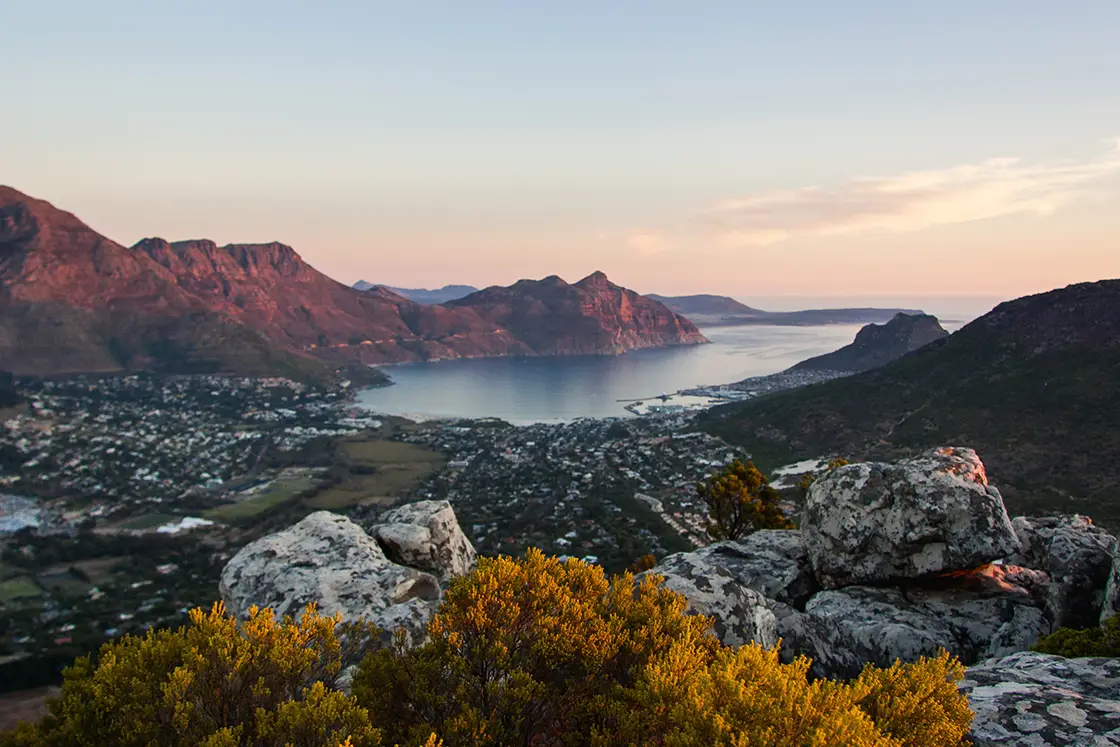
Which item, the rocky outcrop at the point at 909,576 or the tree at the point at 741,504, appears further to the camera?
the tree at the point at 741,504

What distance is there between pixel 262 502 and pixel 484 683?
85.8 m

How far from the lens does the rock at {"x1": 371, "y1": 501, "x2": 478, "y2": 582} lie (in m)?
17.8

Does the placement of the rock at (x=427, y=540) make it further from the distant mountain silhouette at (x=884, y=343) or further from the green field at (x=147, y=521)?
the distant mountain silhouette at (x=884, y=343)

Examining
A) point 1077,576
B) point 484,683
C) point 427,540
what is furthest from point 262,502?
point 1077,576

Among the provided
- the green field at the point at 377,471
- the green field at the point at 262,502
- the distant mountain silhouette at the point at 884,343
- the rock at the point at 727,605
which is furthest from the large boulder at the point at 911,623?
the distant mountain silhouette at the point at 884,343

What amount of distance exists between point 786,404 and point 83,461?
372 ft

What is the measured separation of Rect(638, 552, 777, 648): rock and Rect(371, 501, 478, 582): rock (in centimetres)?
712

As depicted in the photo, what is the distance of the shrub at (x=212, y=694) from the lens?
22.5 feet

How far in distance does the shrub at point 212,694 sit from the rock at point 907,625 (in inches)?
356

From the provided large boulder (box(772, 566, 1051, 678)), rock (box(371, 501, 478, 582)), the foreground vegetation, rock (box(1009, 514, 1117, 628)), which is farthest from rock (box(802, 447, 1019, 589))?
rock (box(371, 501, 478, 582))

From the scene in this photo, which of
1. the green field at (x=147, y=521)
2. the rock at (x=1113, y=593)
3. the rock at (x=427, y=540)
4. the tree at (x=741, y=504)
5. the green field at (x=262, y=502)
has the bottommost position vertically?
the green field at (x=147, y=521)

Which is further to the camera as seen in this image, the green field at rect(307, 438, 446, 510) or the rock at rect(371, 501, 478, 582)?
the green field at rect(307, 438, 446, 510)

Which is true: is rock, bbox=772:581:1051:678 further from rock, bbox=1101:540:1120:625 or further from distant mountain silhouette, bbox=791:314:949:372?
distant mountain silhouette, bbox=791:314:949:372

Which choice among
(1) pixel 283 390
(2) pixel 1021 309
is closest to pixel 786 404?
(2) pixel 1021 309
